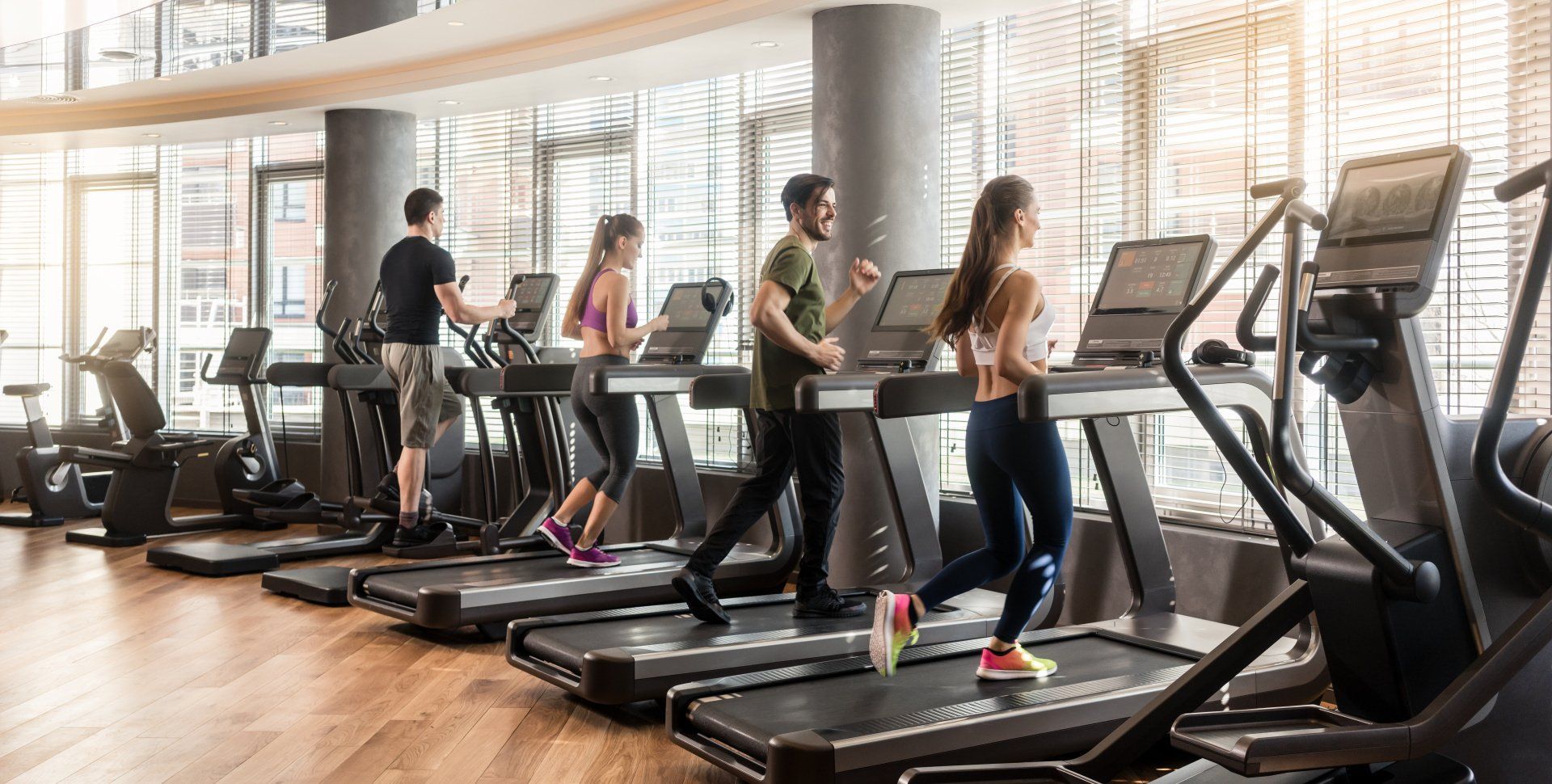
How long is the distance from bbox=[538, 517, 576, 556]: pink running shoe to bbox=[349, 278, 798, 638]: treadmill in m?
0.08

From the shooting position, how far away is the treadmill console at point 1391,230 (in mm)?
2215

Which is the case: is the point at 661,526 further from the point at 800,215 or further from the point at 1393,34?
the point at 1393,34

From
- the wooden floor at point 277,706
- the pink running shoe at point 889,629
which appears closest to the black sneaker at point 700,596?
the wooden floor at point 277,706

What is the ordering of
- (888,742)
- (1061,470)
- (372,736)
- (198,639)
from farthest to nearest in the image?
(198,639), (372,736), (1061,470), (888,742)

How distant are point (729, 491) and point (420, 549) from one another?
1564 millimetres

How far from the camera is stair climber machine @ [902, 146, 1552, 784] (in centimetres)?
204

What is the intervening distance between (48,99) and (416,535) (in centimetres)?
393

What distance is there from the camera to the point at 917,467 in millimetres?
4246

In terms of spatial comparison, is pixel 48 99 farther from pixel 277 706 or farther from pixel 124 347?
pixel 277 706

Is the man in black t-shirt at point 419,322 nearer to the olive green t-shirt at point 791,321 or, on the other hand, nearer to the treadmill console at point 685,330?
the treadmill console at point 685,330

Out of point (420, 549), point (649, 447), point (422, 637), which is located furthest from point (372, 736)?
point (649, 447)

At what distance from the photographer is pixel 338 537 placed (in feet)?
21.0

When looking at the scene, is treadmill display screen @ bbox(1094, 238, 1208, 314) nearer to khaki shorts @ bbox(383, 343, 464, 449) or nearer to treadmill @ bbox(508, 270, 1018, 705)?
treadmill @ bbox(508, 270, 1018, 705)

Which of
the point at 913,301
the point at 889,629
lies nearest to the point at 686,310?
the point at 913,301
